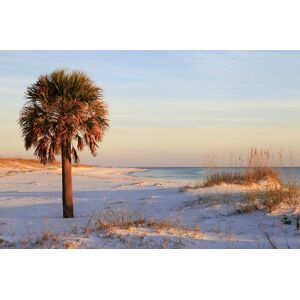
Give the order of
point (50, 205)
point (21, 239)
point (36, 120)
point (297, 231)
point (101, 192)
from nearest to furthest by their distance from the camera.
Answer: point (21, 239) < point (297, 231) < point (36, 120) < point (50, 205) < point (101, 192)

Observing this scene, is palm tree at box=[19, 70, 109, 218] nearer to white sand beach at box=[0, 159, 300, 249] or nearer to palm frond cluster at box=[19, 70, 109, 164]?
palm frond cluster at box=[19, 70, 109, 164]

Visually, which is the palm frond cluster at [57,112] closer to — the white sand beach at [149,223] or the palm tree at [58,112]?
the palm tree at [58,112]

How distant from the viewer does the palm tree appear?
443 inches

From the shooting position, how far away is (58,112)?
1135 centimetres

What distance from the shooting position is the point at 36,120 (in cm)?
1111

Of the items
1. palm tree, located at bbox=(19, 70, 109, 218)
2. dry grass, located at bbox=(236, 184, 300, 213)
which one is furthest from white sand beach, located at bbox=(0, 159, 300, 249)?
palm tree, located at bbox=(19, 70, 109, 218)

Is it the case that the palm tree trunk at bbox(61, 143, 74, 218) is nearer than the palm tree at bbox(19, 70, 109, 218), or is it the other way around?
the palm tree at bbox(19, 70, 109, 218)

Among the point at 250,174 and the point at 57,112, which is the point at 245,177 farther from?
the point at 57,112

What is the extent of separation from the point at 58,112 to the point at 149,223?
13.5 ft

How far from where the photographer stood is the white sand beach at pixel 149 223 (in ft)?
24.2

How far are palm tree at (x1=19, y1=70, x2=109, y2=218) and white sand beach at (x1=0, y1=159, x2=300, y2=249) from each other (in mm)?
1901
